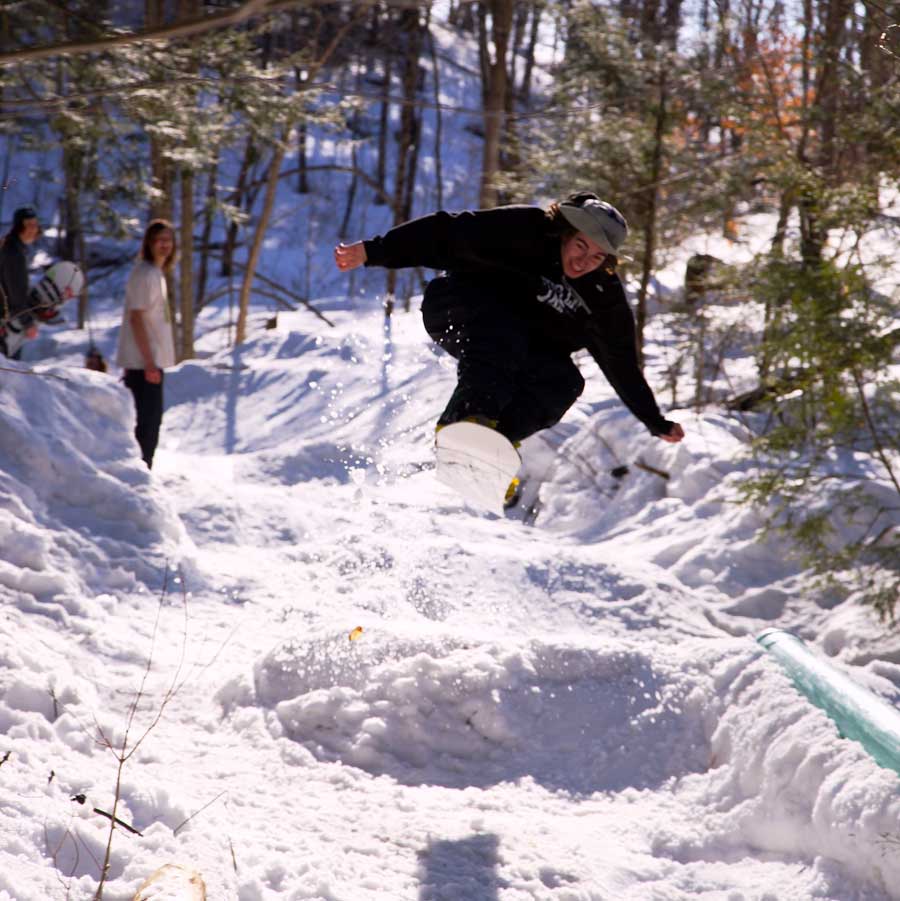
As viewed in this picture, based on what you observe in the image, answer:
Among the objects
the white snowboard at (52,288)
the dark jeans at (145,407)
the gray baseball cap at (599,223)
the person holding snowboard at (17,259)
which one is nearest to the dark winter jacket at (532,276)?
the gray baseball cap at (599,223)

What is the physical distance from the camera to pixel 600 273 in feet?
13.8

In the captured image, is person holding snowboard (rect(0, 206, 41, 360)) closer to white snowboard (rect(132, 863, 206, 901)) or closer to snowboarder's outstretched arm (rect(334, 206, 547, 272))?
snowboarder's outstretched arm (rect(334, 206, 547, 272))

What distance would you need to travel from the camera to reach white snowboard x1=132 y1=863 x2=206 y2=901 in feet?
8.55

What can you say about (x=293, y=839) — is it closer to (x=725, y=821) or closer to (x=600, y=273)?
(x=725, y=821)

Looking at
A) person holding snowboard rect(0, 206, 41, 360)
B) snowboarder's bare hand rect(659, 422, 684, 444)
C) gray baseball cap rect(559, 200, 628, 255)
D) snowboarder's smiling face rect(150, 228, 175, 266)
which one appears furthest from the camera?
person holding snowboard rect(0, 206, 41, 360)

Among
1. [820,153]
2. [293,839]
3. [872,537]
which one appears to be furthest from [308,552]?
[820,153]

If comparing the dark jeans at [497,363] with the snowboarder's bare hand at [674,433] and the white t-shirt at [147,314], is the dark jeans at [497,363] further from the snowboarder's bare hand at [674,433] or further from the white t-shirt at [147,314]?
the white t-shirt at [147,314]

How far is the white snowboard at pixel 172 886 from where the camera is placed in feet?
8.55

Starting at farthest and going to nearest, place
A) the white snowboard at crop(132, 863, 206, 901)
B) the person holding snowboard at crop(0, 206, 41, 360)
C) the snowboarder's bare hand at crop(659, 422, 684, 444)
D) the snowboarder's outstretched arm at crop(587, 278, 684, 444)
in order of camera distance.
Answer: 1. the person holding snowboard at crop(0, 206, 41, 360)
2. the snowboarder's bare hand at crop(659, 422, 684, 444)
3. the snowboarder's outstretched arm at crop(587, 278, 684, 444)
4. the white snowboard at crop(132, 863, 206, 901)

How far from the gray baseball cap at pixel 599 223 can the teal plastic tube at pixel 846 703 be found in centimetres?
171

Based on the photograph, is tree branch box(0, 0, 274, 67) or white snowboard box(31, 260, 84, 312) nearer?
tree branch box(0, 0, 274, 67)

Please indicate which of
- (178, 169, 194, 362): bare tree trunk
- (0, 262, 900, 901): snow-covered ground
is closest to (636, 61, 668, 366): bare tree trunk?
(0, 262, 900, 901): snow-covered ground

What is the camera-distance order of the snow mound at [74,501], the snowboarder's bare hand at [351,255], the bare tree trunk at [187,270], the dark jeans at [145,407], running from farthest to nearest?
the bare tree trunk at [187,270] → the dark jeans at [145,407] → the snow mound at [74,501] → the snowboarder's bare hand at [351,255]

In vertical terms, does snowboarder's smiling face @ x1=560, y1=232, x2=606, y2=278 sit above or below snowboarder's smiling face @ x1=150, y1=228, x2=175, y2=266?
above
